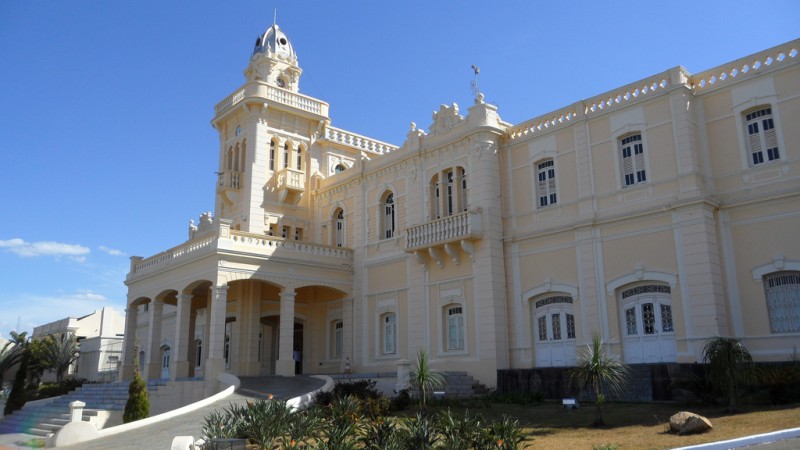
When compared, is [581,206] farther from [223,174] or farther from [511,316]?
[223,174]

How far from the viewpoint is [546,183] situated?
23250 millimetres

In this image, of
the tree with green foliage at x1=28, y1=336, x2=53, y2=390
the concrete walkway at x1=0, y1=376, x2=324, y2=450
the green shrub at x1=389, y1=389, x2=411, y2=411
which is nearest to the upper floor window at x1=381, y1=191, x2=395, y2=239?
the concrete walkway at x1=0, y1=376, x2=324, y2=450

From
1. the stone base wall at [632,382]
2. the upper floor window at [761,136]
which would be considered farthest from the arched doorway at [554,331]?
the upper floor window at [761,136]

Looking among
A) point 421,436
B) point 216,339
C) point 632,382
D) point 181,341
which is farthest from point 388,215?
point 421,436

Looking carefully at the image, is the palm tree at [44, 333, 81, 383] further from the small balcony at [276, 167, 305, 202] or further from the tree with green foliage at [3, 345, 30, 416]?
the small balcony at [276, 167, 305, 202]

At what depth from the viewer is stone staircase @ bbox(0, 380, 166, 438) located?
72.4 feet

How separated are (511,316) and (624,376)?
5259 mm

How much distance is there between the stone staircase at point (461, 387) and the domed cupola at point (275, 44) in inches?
755

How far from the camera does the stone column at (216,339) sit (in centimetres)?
2395

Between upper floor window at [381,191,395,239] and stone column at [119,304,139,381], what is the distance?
12.7 meters

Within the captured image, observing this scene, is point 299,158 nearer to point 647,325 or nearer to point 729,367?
point 647,325

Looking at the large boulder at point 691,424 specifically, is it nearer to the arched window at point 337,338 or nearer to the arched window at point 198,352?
the arched window at point 337,338

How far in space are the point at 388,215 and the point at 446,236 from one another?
16.2ft

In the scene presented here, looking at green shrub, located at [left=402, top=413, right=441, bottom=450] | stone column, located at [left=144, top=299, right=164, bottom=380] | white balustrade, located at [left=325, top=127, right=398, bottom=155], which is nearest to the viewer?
green shrub, located at [left=402, top=413, right=441, bottom=450]
